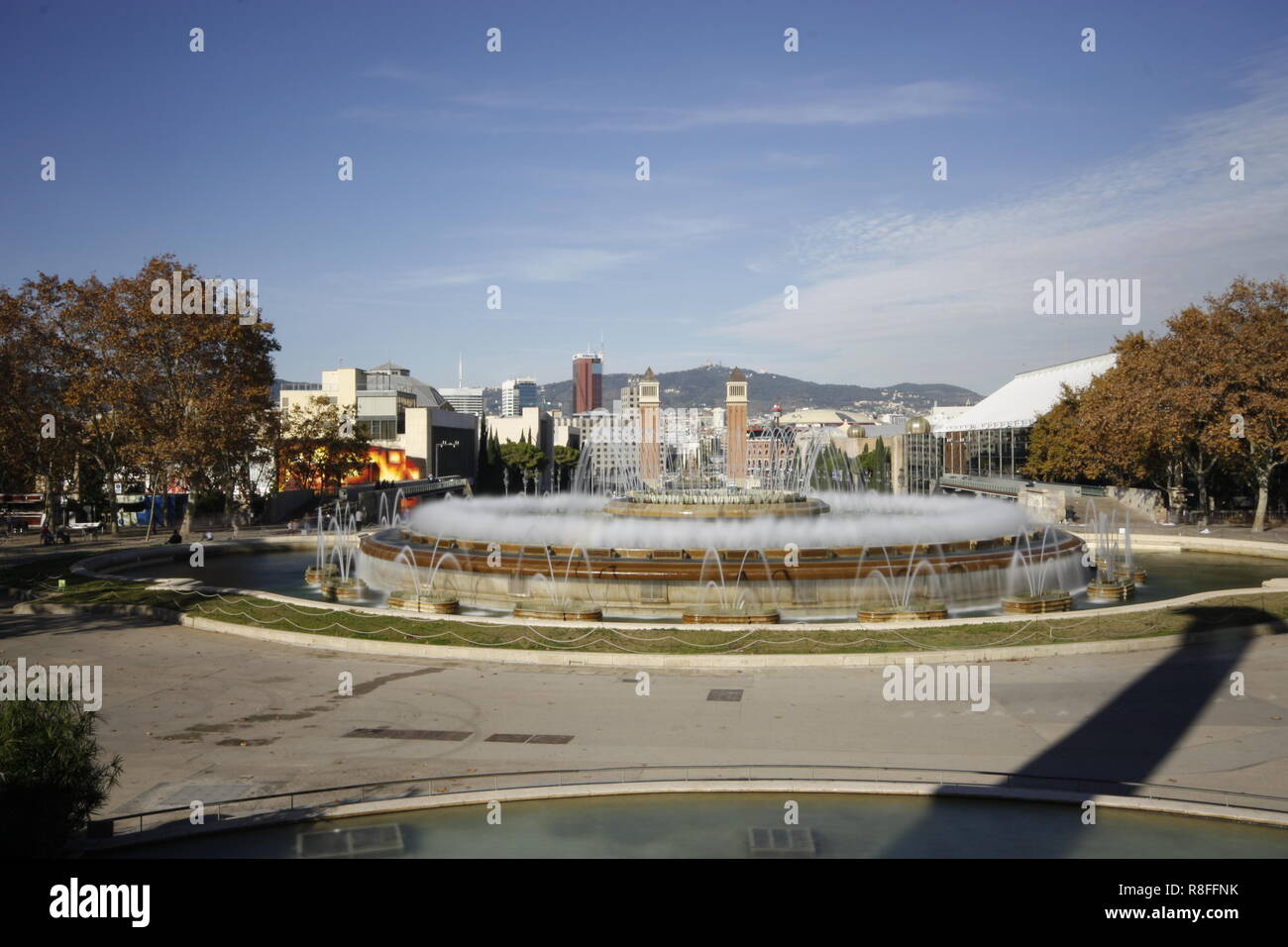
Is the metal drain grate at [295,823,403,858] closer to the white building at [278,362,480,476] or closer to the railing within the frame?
the railing

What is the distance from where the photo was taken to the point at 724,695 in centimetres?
1443

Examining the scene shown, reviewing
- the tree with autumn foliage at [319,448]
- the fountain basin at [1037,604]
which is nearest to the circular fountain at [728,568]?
the fountain basin at [1037,604]

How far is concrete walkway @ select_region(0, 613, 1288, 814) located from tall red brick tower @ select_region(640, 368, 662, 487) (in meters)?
87.3

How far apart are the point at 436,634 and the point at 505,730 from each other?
6.24m

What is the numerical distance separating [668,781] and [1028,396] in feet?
245

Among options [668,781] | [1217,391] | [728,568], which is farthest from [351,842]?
[1217,391]

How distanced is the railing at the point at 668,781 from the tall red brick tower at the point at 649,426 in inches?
3654

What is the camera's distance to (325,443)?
51156 millimetres

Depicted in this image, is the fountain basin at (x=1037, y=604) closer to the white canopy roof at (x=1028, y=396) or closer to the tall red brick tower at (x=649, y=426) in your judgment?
the white canopy roof at (x=1028, y=396)

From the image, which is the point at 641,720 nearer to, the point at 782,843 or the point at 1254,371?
the point at 782,843

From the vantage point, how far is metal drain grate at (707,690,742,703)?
46.5 feet

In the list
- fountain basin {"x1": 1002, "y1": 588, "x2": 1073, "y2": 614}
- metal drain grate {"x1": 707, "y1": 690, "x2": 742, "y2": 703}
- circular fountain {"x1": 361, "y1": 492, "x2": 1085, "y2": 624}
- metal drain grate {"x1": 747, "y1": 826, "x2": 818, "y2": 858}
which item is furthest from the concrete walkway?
circular fountain {"x1": 361, "y1": 492, "x2": 1085, "y2": 624}

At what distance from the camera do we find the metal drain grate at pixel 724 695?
14.2 metres
